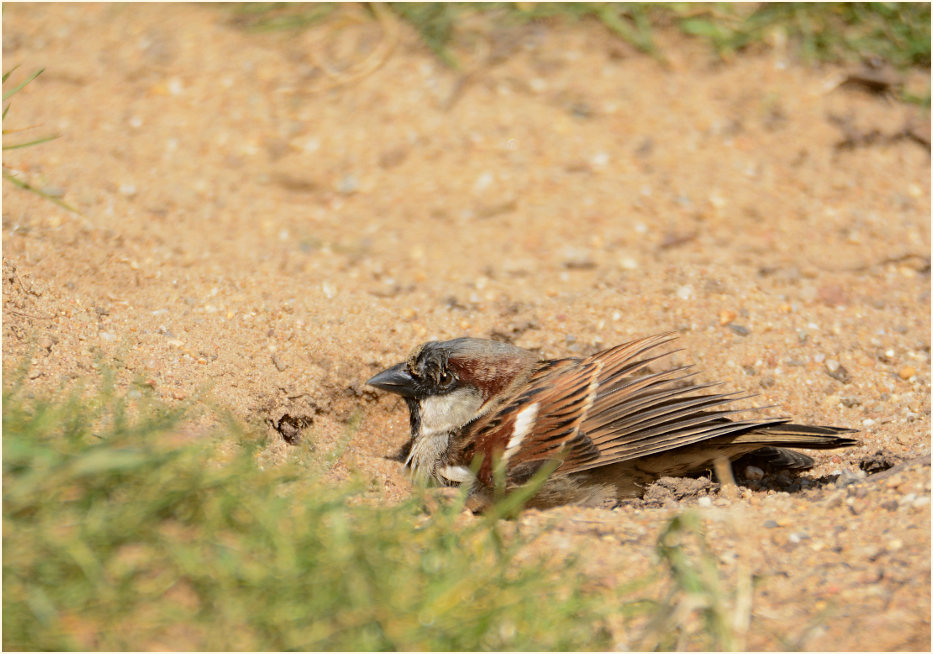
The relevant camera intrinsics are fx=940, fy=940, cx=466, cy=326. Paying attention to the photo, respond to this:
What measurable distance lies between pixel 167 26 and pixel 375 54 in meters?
1.49

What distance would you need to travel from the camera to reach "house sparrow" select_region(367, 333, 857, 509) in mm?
3818

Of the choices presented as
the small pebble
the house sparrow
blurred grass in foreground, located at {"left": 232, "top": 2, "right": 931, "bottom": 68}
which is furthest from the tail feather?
blurred grass in foreground, located at {"left": 232, "top": 2, "right": 931, "bottom": 68}

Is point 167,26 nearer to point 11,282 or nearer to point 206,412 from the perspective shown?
point 11,282

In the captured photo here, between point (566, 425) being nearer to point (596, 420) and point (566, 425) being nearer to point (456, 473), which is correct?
point (596, 420)

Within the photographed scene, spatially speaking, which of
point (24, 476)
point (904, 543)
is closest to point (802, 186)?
point (904, 543)

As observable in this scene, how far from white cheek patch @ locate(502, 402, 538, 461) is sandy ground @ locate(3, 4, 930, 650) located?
1.71 feet

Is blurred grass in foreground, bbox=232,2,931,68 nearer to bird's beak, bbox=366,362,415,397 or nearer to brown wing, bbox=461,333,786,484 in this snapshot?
bird's beak, bbox=366,362,415,397

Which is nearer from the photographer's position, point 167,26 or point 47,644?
point 47,644

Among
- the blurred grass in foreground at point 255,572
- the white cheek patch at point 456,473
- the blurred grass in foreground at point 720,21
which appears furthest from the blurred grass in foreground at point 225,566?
the blurred grass in foreground at point 720,21

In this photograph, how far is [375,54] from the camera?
6492 millimetres

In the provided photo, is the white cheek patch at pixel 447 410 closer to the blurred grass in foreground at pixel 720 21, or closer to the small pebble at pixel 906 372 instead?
the small pebble at pixel 906 372

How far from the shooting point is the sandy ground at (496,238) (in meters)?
3.51

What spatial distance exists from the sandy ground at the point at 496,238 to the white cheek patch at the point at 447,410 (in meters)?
0.27

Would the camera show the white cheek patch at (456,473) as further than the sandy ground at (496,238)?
Yes
